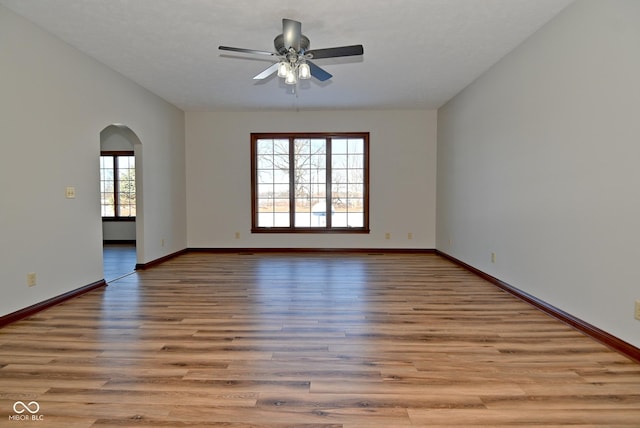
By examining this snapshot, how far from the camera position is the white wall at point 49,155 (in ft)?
9.48

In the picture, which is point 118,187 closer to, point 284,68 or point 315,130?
point 315,130

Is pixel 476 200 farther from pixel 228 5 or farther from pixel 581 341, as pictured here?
pixel 228 5

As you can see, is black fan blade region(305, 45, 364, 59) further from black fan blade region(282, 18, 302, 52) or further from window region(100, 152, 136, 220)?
window region(100, 152, 136, 220)

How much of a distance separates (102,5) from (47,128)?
52.2 inches

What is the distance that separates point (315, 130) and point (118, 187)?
4957mm

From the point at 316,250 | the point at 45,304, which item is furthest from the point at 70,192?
the point at 316,250

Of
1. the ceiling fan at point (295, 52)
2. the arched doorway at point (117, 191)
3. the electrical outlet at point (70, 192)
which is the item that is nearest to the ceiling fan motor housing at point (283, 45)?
the ceiling fan at point (295, 52)

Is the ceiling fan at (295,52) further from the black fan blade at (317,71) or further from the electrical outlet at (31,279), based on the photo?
the electrical outlet at (31,279)

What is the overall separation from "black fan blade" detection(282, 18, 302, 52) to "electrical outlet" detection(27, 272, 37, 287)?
314 centimetres

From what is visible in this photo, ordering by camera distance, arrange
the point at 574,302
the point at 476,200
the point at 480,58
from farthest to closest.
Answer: the point at 476,200, the point at 480,58, the point at 574,302

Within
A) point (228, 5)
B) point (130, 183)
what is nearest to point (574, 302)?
point (228, 5)

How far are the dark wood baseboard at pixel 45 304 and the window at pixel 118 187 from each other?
14.3 feet

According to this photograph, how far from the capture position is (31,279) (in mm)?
3094

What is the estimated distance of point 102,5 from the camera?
2.84 m
